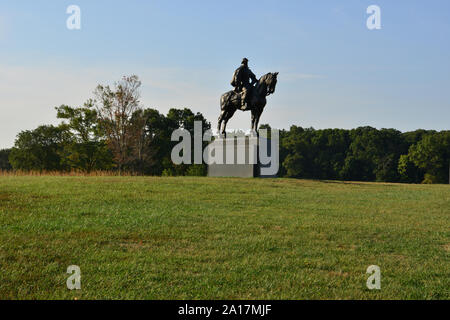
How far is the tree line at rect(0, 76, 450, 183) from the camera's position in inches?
1457

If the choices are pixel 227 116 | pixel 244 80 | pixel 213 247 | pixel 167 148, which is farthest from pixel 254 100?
pixel 167 148

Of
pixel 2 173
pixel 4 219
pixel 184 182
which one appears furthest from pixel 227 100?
pixel 4 219

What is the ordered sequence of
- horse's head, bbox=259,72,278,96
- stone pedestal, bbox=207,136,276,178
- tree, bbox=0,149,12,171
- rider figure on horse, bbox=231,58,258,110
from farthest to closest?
tree, bbox=0,149,12,171 < rider figure on horse, bbox=231,58,258,110 < stone pedestal, bbox=207,136,276,178 < horse's head, bbox=259,72,278,96

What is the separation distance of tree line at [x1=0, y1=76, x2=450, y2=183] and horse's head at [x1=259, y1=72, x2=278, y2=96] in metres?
20.0

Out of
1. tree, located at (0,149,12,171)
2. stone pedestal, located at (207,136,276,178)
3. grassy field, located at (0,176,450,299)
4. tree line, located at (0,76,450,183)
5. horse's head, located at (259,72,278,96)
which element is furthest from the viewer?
tree, located at (0,149,12,171)

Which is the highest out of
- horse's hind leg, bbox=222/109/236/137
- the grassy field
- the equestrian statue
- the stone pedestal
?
the equestrian statue

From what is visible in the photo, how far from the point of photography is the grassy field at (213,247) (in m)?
4.33

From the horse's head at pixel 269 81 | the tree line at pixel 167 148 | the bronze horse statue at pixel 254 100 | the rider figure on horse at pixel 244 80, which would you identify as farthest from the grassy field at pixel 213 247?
the tree line at pixel 167 148

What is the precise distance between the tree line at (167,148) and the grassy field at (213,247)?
25751 millimetres

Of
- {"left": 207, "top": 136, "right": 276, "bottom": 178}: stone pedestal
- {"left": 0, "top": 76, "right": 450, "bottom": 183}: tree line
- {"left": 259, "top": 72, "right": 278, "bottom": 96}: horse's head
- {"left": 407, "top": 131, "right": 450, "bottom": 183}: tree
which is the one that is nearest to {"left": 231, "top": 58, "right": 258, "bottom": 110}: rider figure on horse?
{"left": 259, "top": 72, "right": 278, "bottom": 96}: horse's head

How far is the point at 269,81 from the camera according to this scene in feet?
57.5

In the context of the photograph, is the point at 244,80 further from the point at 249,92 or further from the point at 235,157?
the point at 235,157

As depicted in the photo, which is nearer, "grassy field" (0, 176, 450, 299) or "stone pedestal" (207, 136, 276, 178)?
"grassy field" (0, 176, 450, 299)

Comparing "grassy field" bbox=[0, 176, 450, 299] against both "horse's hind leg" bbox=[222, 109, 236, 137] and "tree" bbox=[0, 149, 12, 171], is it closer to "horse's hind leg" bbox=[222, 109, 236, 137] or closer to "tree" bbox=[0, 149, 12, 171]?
"horse's hind leg" bbox=[222, 109, 236, 137]
